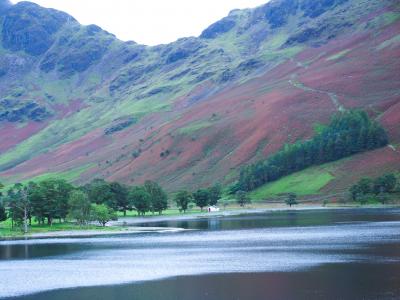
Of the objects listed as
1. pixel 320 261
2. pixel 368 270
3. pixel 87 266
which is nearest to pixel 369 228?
pixel 320 261

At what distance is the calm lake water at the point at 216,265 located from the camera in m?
60.1

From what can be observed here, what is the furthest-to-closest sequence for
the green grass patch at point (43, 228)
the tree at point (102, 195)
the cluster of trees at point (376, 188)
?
Result: 1. the cluster of trees at point (376, 188)
2. the tree at point (102, 195)
3. the green grass patch at point (43, 228)

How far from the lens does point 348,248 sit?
8619 cm

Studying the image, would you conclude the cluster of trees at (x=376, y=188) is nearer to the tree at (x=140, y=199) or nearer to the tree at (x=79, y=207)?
the tree at (x=140, y=199)

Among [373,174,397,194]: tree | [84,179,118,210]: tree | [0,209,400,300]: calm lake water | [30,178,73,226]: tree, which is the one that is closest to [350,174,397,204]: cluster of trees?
[373,174,397,194]: tree

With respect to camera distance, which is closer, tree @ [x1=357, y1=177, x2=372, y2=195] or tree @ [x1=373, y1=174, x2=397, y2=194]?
tree @ [x1=373, y1=174, x2=397, y2=194]

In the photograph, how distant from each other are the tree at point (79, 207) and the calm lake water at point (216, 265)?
26.2m

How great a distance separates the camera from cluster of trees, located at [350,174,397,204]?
192m

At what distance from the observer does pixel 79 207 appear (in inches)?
5876

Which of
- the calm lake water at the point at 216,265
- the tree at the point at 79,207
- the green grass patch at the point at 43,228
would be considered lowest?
the calm lake water at the point at 216,265

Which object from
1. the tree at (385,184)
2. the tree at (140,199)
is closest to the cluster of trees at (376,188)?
the tree at (385,184)

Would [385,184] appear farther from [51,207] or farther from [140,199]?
[51,207]

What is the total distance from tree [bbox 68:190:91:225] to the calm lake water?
86.0ft

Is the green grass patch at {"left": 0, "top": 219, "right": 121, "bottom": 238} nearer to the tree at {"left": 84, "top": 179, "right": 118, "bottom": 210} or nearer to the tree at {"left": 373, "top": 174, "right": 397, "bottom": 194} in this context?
the tree at {"left": 84, "top": 179, "right": 118, "bottom": 210}
